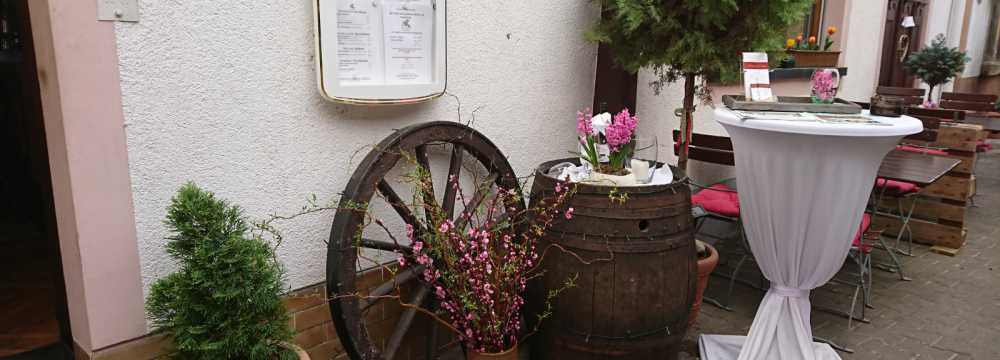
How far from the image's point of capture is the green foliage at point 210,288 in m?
1.80

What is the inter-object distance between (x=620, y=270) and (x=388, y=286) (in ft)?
2.82

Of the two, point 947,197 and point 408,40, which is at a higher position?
point 408,40

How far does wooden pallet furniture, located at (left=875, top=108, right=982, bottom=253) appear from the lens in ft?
15.7

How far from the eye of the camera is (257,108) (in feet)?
7.10

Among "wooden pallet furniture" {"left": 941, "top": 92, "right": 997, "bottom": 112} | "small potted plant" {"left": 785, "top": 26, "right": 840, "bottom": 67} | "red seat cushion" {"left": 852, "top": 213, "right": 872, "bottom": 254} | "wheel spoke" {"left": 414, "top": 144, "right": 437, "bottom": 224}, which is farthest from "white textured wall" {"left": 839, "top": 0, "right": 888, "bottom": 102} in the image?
"wheel spoke" {"left": 414, "top": 144, "right": 437, "bottom": 224}

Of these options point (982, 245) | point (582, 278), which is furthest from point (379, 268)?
point (982, 245)

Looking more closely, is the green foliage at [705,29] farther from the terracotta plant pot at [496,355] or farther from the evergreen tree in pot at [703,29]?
the terracotta plant pot at [496,355]

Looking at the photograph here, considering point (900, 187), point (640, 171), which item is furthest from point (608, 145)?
point (900, 187)

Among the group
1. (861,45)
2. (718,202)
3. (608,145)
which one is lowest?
(718,202)

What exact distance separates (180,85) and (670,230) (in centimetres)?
171

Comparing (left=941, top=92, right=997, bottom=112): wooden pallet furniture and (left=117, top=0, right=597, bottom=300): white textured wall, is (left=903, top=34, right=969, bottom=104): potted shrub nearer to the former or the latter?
(left=941, top=92, right=997, bottom=112): wooden pallet furniture

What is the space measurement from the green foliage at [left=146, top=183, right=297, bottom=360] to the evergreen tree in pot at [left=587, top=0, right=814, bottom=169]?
6.17ft

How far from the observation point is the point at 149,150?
1.92m

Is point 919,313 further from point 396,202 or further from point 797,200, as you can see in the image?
point 396,202
